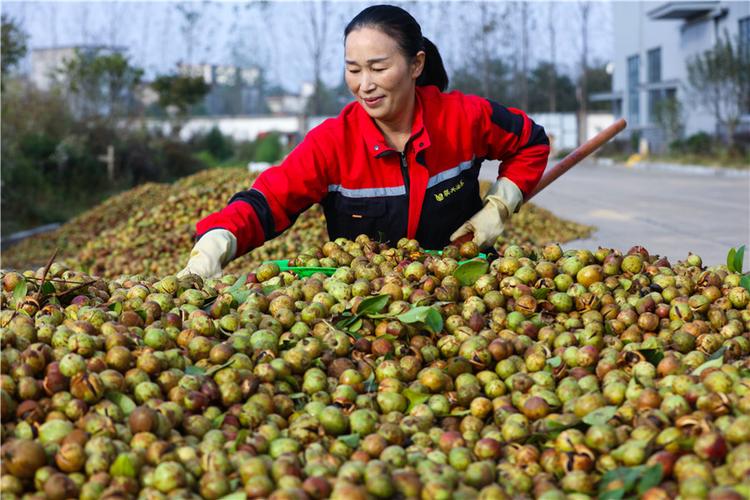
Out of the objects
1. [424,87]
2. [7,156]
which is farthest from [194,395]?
[7,156]

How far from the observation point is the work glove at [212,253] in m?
3.82

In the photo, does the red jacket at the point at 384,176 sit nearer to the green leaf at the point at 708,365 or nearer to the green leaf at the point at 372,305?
the green leaf at the point at 372,305

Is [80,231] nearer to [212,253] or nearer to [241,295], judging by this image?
[212,253]

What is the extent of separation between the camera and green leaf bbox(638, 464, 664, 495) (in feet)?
6.53

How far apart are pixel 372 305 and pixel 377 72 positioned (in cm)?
168

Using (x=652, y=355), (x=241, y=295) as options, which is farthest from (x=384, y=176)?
(x=652, y=355)

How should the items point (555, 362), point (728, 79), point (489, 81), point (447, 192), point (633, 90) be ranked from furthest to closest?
point (633, 90), point (489, 81), point (728, 79), point (447, 192), point (555, 362)

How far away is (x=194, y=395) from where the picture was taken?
2.37m

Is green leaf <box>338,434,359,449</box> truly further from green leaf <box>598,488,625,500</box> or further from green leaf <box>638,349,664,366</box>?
green leaf <box>638,349,664,366</box>

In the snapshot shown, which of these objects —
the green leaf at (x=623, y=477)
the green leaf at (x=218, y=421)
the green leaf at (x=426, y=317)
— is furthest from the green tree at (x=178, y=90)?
the green leaf at (x=623, y=477)

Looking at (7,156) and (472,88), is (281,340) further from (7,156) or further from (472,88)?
(472,88)

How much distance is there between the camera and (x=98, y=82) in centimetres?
2634

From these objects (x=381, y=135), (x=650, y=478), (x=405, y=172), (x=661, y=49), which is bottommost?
(x=650, y=478)

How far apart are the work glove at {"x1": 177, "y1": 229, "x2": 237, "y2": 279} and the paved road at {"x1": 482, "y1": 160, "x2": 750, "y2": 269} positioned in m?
6.68
